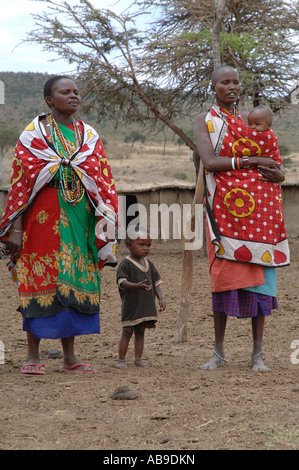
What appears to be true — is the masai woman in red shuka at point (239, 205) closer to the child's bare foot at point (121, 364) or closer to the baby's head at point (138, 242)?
the baby's head at point (138, 242)

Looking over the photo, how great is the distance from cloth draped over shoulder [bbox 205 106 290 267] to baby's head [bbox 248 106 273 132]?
0.04m

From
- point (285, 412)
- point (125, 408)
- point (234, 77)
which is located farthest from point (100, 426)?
point (234, 77)

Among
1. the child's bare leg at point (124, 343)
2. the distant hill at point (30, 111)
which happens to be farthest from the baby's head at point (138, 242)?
the distant hill at point (30, 111)

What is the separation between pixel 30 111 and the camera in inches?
1492

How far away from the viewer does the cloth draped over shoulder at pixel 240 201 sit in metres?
4.18

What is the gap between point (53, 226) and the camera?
4094 millimetres

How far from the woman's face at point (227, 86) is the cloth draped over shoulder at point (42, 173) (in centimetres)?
93

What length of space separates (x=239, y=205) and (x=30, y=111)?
1395 inches

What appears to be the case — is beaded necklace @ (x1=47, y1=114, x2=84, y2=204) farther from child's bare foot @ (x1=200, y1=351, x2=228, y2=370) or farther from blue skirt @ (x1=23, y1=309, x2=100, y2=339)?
child's bare foot @ (x1=200, y1=351, x2=228, y2=370)

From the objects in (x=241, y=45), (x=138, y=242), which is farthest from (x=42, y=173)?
(x=241, y=45)

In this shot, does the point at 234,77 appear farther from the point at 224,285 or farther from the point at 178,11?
the point at 178,11

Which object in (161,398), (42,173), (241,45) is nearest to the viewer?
(161,398)

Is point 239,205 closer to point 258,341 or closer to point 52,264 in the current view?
point 258,341
